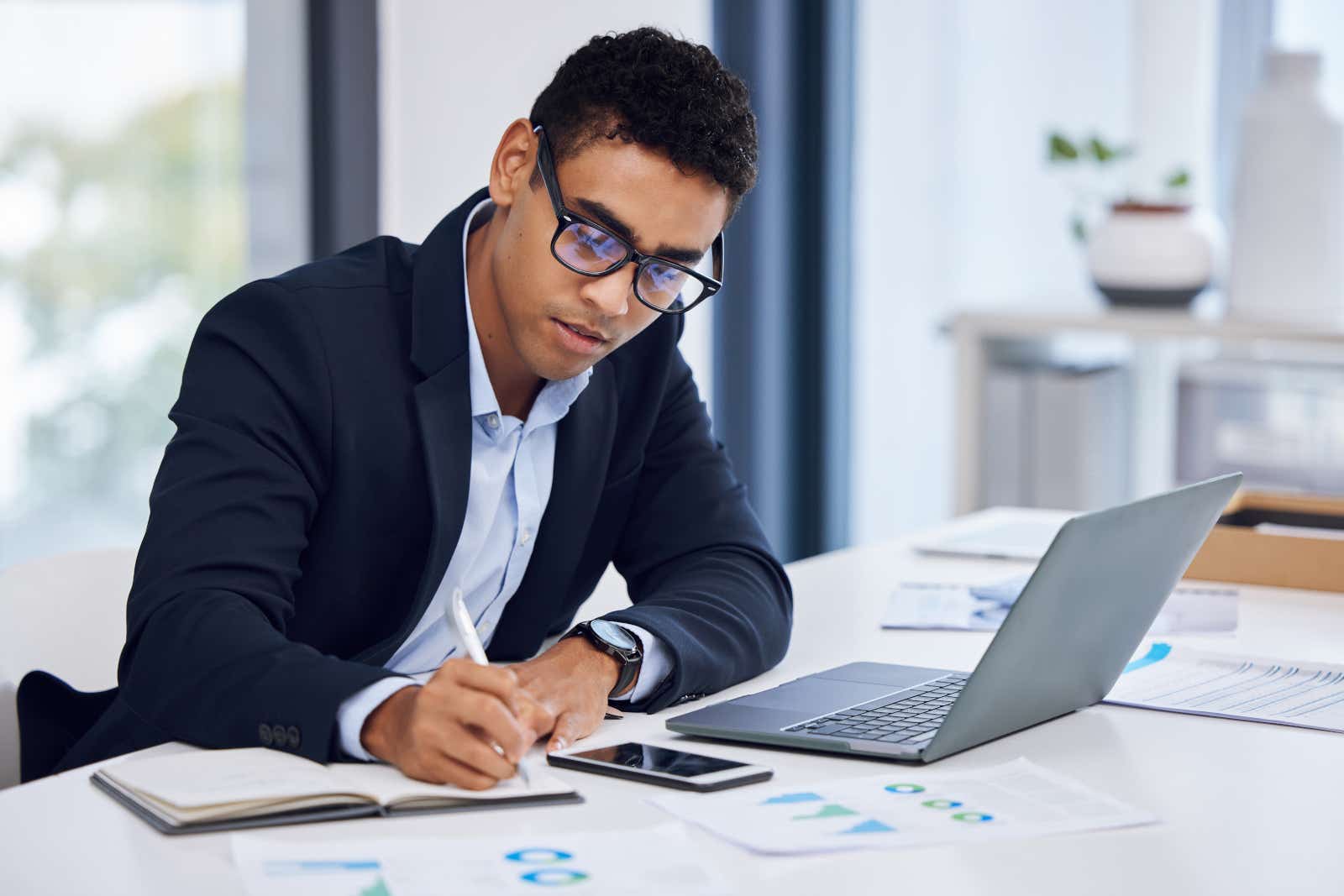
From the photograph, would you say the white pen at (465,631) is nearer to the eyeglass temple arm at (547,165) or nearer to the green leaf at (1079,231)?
the eyeglass temple arm at (547,165)

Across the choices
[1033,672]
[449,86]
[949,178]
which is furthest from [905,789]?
[949,178]

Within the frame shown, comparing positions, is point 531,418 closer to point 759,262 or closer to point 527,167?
point 527,167

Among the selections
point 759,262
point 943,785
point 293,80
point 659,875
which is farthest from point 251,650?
point 759,262

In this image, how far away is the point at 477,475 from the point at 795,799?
56 cm

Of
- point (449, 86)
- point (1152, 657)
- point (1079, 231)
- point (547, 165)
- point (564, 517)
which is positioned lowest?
point (1152, 657)

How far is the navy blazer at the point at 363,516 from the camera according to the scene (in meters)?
1.17

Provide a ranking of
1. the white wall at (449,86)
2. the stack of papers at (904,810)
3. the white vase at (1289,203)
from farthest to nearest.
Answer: the white vase at (1289,203) < the white wall at (449,86) < the stack of papers at (904,810)

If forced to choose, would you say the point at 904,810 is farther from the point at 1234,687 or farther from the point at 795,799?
the point at 1234,687

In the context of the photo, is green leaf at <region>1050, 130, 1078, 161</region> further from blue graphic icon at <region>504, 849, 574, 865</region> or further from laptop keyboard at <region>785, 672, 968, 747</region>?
blue graphic icon at <region>504, 849, 574, 865</region>

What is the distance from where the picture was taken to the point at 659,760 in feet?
3.68

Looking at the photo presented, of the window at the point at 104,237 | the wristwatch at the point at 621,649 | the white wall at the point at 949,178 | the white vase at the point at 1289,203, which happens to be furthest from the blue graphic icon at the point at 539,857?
the white wall at the point at 949,178

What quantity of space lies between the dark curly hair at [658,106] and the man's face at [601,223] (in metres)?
0.01

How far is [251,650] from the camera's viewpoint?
1146 mm

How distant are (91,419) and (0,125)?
49 cm
